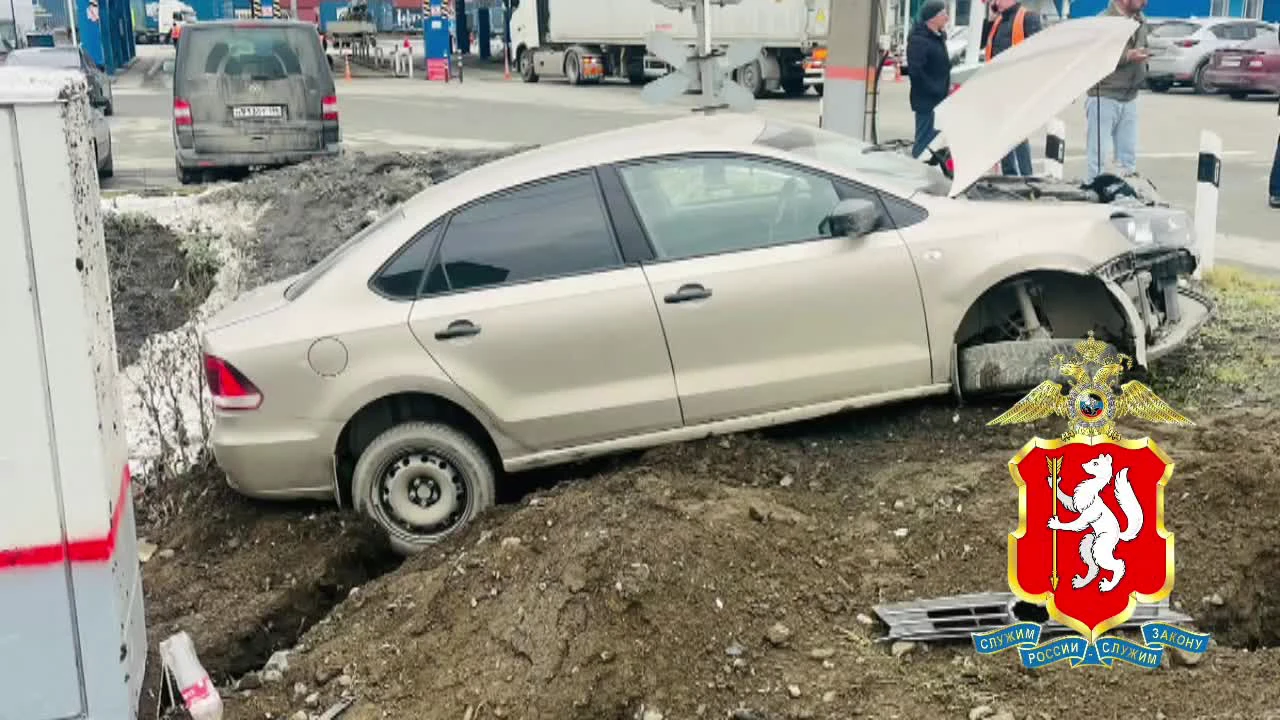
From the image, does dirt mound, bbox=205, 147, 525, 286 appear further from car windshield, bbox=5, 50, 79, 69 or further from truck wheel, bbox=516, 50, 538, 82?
truck wheel, bbox=516, 50, 538, 82

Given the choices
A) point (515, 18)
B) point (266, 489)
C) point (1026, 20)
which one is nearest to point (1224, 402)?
point (266, 489)

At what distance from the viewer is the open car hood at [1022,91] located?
19.8ft

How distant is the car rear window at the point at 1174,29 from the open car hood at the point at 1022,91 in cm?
2376

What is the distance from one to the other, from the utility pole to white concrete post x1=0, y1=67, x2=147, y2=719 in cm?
801

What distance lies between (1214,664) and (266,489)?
3.98m

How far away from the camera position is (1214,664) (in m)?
3.73

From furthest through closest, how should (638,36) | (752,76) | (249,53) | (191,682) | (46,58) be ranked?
(638,36), (752,76), (46,58), (249,53), (191,682)

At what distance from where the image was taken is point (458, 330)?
5.64m

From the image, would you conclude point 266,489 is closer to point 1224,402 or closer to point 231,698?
point 231,698

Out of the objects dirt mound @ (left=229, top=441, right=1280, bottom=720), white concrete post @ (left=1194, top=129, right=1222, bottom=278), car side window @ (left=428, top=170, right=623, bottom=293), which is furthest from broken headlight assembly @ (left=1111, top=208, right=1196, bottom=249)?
white concrete post @ (left=1194, top=129, right=1222, bottom=278)

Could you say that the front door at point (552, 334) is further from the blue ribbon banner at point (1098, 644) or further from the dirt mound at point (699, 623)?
the blue ribbon banner at point (1098, 644)

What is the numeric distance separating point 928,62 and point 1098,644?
977cm

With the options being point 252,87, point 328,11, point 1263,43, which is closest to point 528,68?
point 328,11

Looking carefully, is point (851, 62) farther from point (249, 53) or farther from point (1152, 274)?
point (249, 53)
